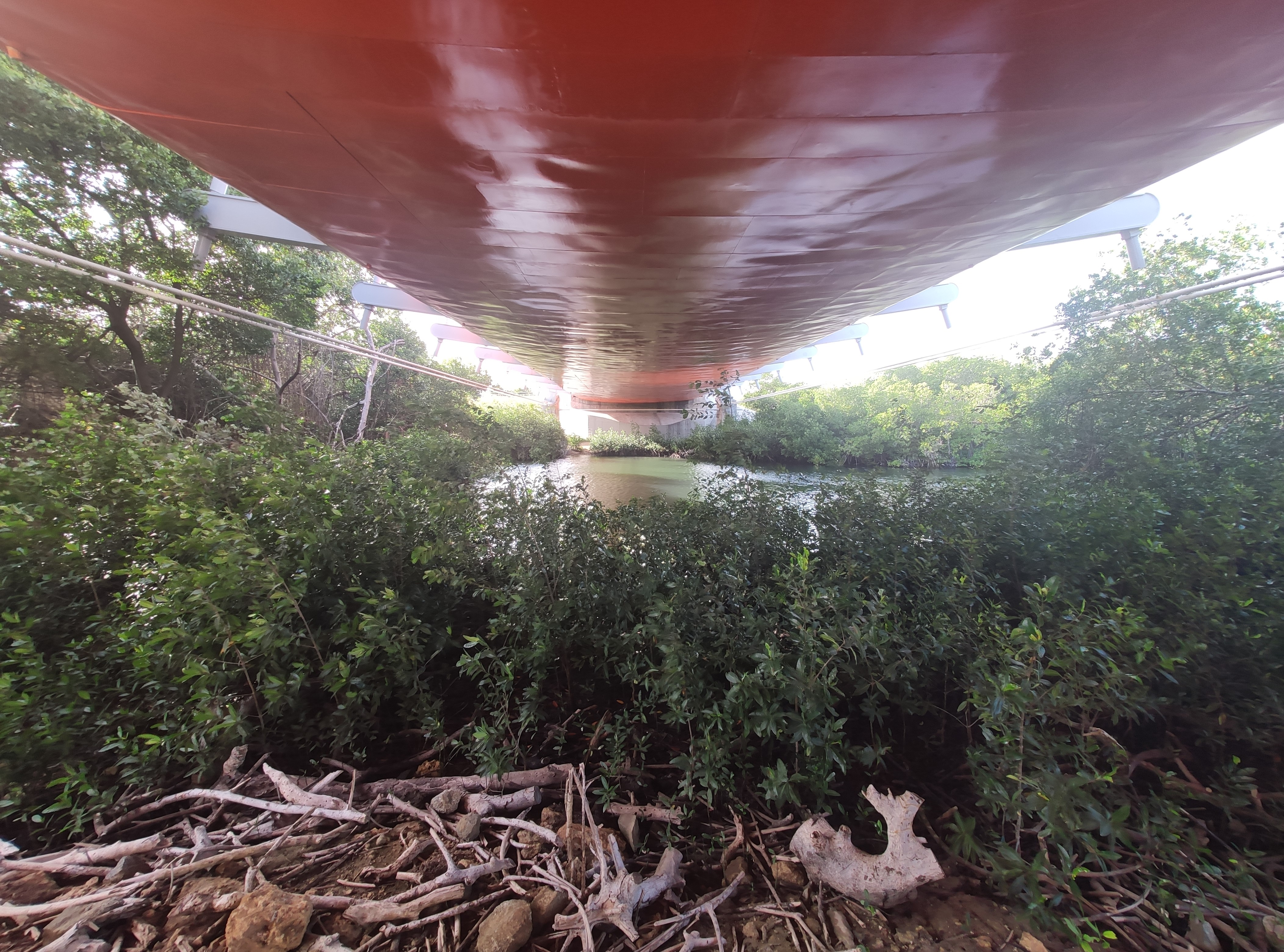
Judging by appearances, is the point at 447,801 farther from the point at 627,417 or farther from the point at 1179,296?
the point at 627,417

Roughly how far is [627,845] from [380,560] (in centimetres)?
169

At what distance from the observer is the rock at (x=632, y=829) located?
59.2 inches

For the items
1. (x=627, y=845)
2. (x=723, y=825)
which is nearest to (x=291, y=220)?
(x=627, y=845)

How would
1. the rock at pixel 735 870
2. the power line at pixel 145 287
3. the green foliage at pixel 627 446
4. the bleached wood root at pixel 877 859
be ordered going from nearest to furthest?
the bleached wood root at pixel 877 859, the rock at pixel 735 870, the power line at pixel 145 287, the green foliage at pixel 627 446

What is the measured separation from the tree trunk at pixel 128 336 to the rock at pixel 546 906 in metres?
8.29

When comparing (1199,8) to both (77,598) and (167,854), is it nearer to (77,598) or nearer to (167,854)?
(167,854)

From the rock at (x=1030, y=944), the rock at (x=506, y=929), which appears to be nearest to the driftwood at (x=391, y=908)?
the rock at (x=506, y=929)

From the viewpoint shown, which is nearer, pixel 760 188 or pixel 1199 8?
pixel 1199 8

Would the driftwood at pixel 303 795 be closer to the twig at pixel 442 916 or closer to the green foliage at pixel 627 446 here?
the twig at pixel 442 916

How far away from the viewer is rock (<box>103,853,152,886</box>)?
1284 millimetres

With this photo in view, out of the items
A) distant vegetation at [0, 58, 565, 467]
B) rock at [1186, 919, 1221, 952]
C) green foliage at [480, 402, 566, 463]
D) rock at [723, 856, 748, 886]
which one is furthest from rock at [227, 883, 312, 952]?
green foliage at [480, 402, 566, 463]

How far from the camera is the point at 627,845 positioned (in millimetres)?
1499

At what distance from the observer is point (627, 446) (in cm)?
1745

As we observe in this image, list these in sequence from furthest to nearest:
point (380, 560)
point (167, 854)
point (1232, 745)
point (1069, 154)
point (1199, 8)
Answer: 1. point (380, 560)
2. point (1069, 154)
3. point (1232, 745)
4. point (167, 854)
5. point (1199, 8)
